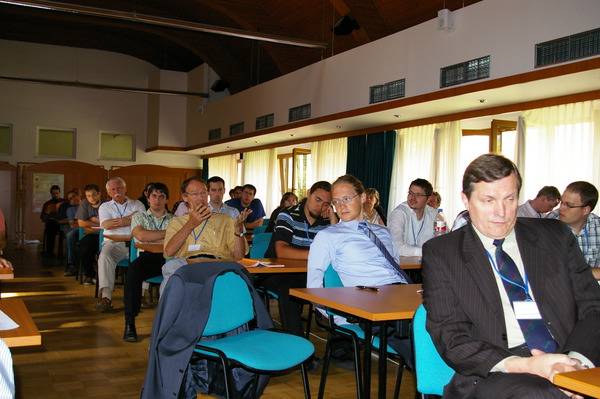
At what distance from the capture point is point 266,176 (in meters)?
14.9

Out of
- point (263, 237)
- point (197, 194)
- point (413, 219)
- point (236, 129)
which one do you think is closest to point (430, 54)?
point (413, 219)

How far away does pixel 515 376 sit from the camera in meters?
1.91

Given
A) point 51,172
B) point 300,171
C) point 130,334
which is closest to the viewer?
point 130,334

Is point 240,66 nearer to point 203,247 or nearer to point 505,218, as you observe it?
point 203,247

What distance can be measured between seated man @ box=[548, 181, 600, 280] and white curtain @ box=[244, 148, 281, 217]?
404 inches

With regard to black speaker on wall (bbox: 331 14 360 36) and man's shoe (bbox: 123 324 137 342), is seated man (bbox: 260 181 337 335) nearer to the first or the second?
man's shoe (bbox: 123 324 137 342)

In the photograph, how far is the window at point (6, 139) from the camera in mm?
16281

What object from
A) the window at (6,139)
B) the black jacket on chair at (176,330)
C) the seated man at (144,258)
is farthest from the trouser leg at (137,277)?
the window at (6,139)

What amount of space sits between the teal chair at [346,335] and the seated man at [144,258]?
93.1 inches

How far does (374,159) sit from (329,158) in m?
1.71

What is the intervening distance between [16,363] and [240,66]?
12.1 m

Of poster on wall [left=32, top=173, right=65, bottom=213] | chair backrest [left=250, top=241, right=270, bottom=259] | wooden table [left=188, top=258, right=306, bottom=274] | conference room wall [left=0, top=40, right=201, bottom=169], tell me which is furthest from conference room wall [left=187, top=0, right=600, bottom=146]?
poster on wall [left=32, top=173, right=65, bottom=213]

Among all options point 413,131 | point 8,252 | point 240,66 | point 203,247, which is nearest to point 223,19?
point 240,66

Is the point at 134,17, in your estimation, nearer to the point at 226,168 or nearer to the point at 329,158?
the point at 329,158
